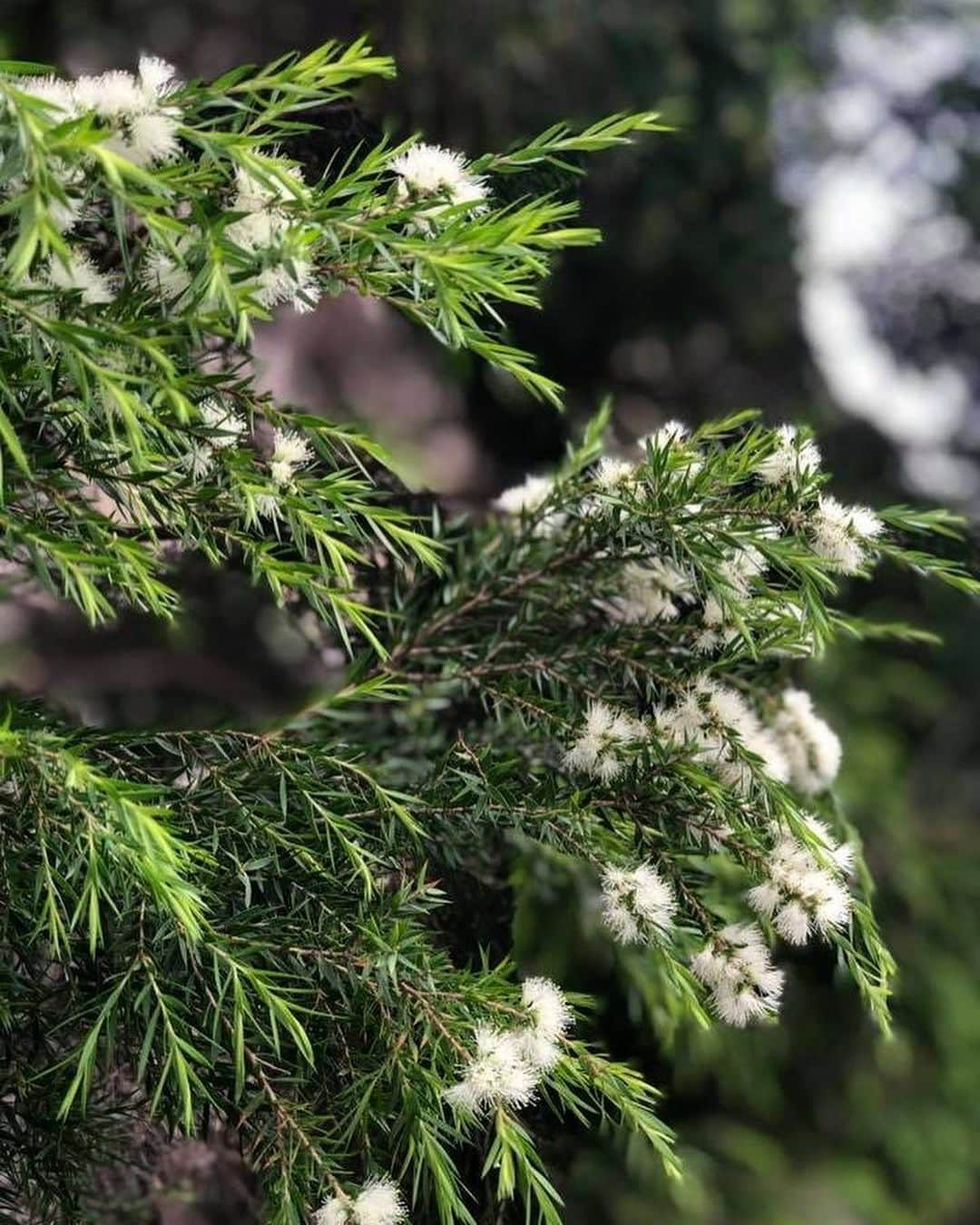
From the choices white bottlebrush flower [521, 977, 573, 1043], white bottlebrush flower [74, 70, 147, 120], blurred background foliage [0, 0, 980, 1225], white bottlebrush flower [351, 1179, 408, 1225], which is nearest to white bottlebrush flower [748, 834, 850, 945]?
white bottlebrush flower [521, 977, 573, 1043]

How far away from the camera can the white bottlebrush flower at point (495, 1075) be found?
53 centimetres

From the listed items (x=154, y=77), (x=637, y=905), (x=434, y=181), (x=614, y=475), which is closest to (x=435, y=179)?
(x=434, y=181)

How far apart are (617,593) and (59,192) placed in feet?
1.41

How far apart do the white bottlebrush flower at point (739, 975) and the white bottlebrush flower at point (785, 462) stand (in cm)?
23

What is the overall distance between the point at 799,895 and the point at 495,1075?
0.56ft

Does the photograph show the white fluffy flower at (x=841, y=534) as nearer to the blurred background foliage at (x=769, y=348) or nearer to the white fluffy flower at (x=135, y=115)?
the white fluffy flower at (x=135, y=115)

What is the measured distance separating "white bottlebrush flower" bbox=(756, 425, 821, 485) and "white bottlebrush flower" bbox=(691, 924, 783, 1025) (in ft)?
0.74

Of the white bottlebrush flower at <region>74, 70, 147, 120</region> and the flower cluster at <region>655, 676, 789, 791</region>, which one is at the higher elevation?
the white bottlebrush flower at <region>74, 70, 147, 120</region>

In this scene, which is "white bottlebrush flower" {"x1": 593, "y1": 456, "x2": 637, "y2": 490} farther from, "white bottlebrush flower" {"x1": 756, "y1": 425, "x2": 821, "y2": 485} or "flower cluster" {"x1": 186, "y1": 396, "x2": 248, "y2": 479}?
"flower cluster" {"x1": 186, "y1": 396, "x2": 248, "y2": 479}

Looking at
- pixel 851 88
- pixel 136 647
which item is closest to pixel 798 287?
pixel 851 88

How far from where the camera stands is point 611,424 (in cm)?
105

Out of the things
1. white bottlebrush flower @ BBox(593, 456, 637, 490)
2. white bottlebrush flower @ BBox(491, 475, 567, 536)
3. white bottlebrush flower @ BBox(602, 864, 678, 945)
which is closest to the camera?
white bottlebrush flower @ BBox(602, 864, 678, 945)

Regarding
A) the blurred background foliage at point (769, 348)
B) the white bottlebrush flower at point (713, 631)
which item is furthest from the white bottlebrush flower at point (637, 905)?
the blurred background foliage at point (769, 348)

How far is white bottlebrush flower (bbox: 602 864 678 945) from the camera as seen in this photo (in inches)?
23.2
